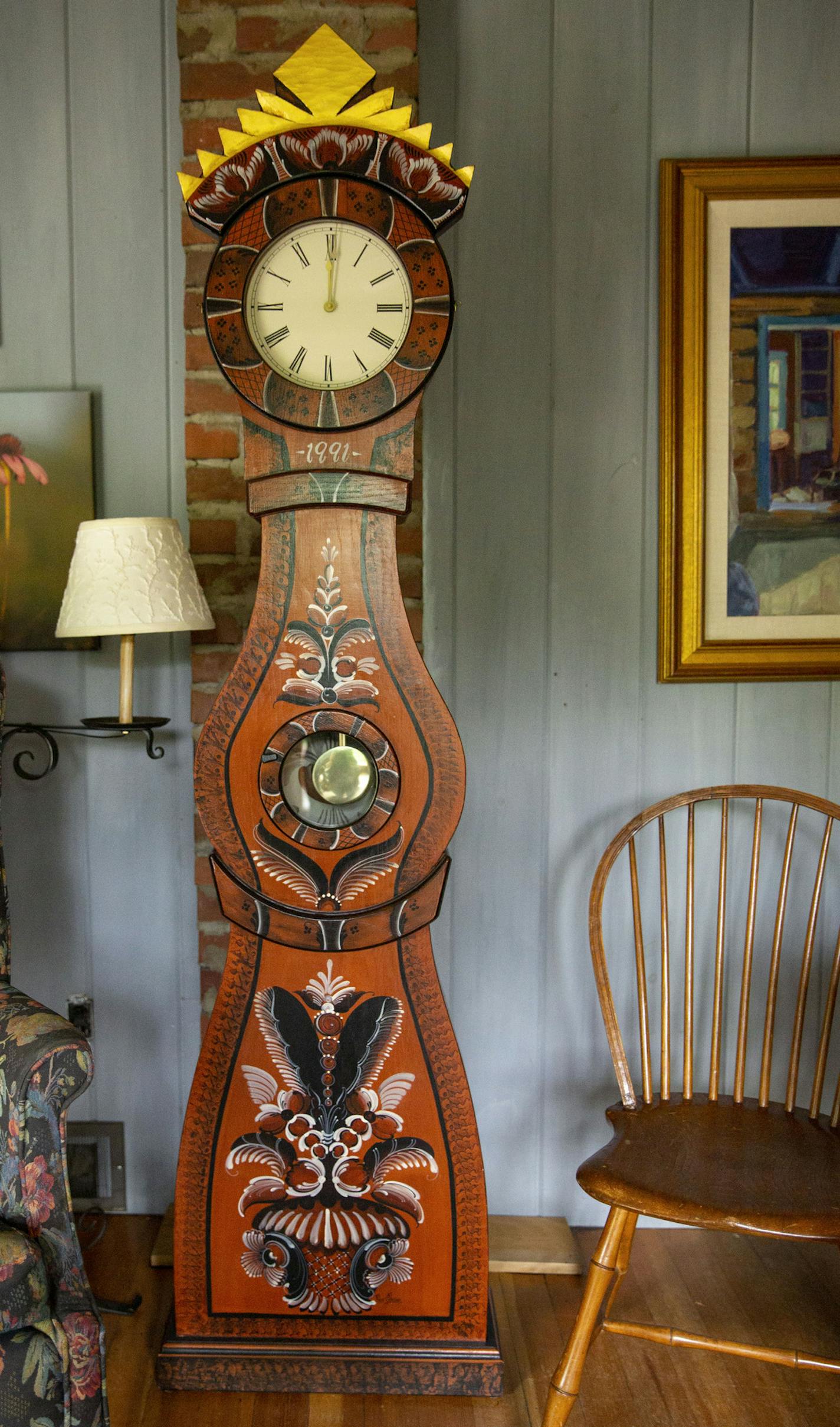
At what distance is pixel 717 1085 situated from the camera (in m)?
1.64

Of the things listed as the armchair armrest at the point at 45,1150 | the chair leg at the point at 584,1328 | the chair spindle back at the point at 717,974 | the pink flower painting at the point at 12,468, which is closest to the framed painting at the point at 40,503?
the pink flower painting at the point at 12,468

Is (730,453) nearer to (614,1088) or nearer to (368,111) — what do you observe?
(368,111)

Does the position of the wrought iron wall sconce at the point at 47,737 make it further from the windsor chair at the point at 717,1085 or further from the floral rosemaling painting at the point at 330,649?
the windsor chair at the point at 717,1085

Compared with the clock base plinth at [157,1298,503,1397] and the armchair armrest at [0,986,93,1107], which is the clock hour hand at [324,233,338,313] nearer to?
the armchair armrest at [0,986,93,1107]

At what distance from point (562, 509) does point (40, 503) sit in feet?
3.30

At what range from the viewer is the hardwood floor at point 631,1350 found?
1.47m

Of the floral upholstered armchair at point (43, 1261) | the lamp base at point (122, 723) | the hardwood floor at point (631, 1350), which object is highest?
the lamp base at point (122, 723)

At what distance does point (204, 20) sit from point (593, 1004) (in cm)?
195

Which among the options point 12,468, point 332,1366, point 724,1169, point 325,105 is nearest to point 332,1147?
point 332,1366

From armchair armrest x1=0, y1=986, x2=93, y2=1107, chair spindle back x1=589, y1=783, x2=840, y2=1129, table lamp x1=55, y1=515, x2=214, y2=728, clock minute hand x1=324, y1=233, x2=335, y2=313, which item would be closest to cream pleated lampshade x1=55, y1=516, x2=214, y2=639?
table lamp x1=55, y1=515, x2=214, y2=728

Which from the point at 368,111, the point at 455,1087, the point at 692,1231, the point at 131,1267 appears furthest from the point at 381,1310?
the point at 368,111

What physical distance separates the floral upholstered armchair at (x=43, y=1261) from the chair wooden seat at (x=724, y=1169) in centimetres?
66

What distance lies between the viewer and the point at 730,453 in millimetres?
1892

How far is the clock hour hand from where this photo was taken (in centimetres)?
139
